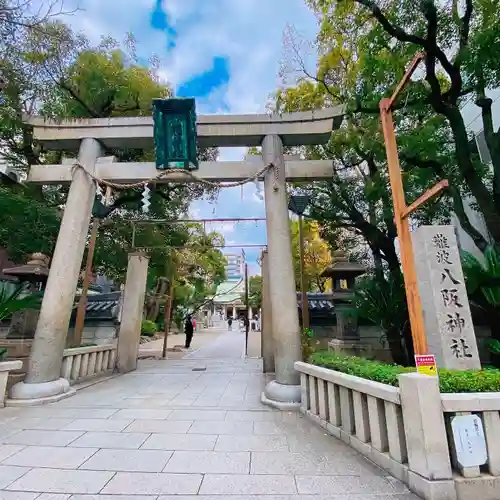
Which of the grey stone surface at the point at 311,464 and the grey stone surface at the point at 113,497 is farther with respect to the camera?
the grey stone surface at the point at 311,464

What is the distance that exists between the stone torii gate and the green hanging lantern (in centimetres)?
23

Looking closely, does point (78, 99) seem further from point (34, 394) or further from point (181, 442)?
point (181, 442)

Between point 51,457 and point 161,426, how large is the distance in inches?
52.7

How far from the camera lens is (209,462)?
3102 mm

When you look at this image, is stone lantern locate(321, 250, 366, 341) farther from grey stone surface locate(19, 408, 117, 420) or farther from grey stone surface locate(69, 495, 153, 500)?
grey stone surface locate(69, 495, 153, 500)

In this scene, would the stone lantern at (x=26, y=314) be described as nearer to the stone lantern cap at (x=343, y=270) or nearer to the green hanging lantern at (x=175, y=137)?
the green hanging lantern at (x=175, y=137)

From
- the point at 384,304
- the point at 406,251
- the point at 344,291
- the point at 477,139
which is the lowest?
the point at 384,304

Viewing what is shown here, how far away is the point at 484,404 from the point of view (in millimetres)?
2580

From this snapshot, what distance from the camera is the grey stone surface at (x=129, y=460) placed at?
2953mm

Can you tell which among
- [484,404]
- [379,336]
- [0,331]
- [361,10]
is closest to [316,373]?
[484,404]

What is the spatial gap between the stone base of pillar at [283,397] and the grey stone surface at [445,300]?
2.23m

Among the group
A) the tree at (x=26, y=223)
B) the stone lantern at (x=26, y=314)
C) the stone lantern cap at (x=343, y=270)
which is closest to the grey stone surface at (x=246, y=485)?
the stone lantern cap at (x=343, y=270)

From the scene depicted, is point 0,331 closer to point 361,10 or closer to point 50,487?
point 50,487

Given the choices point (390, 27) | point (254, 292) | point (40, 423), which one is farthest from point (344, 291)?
point (254, 292)
